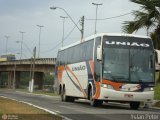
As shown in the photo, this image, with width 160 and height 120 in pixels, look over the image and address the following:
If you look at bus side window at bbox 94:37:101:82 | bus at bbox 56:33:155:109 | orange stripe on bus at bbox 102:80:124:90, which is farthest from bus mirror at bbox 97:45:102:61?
orange stripe on bus at bbox 102:80:124:90

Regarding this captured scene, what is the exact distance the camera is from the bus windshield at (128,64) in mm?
23219

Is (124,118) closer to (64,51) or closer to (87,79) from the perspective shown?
(87,79)

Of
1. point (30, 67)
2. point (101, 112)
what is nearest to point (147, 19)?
point (101, 112)

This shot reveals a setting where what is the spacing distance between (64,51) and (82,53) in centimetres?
644

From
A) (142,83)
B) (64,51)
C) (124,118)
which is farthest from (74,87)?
(124,118)

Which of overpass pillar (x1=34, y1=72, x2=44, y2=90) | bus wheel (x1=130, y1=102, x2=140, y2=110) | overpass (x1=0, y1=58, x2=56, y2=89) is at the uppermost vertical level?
overpass (x1=0, y1=58, x2=56, y2=89)

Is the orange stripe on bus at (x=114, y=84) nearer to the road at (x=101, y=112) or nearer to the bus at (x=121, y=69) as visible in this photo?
the bus at (x=121, y=69)

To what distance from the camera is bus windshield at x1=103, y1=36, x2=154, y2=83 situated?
23219 millimetres

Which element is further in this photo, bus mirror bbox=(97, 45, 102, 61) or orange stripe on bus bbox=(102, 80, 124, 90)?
bus mirror bbox=(97, 45, 102, 61)

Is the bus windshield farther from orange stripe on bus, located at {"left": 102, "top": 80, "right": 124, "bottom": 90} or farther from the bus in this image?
orange stripe on bus, located at {"left": 102, "top": 80, "right": 124, "bottom": 90}

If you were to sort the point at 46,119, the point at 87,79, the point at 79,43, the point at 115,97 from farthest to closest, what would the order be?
the point at 79,43
the point at 87,79
the point at 115,97
the point at 46,119

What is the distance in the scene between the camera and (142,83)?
915 inches

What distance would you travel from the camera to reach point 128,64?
76.8 feet

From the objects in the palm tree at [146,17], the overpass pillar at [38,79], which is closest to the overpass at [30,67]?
the overpass pillar at [38,79]
